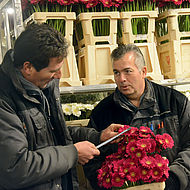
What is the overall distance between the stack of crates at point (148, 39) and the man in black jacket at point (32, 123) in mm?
1364

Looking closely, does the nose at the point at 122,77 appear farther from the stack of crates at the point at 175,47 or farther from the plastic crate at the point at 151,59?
the stack of crates at the point at 175,47

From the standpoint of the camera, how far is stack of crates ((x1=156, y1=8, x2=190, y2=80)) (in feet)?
10.5

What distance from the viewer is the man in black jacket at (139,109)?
8.39 feet

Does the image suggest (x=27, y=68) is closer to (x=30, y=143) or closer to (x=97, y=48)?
(x=30, y=143)

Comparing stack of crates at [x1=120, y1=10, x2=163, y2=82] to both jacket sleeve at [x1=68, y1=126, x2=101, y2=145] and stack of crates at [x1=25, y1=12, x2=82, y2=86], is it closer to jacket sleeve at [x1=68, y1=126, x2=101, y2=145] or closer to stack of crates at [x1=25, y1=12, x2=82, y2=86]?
stack of crates at [x1=25, y1=12, x2=82, y2=86]

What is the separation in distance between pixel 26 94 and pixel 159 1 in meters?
1.97

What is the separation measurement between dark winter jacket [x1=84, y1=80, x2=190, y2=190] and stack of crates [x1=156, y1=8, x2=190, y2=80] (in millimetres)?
596

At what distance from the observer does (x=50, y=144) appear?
75.7 inches

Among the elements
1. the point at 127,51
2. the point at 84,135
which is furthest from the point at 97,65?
the point at 84,135

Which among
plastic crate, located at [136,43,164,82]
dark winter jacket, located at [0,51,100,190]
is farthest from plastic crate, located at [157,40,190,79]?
dark winter jacket, located at [0,51,100,190]

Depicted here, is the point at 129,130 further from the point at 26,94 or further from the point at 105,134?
the point at 26,94

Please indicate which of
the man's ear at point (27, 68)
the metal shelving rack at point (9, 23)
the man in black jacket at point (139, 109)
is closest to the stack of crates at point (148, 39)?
the man in black jacket at point (139, 109)

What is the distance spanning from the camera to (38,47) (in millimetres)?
1785

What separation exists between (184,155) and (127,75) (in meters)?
0.73
